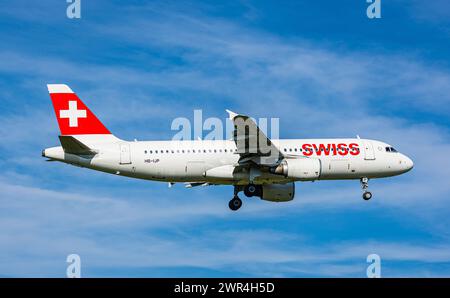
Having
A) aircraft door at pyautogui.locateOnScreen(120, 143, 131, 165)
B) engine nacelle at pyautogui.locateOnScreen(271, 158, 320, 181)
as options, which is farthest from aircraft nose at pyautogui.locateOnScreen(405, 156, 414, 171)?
aircraft door at pyautogui.locateOnScreen(120, 143, 131, 165)

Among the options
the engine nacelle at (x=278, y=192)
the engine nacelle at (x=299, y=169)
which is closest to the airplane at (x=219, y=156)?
the engine nacelle at (x=299, y=169)

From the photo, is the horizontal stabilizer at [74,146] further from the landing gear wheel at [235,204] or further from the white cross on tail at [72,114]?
the landing gear wheel at [235,204]

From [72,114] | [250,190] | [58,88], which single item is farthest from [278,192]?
[58,88]

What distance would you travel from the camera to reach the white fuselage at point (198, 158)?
64938mm

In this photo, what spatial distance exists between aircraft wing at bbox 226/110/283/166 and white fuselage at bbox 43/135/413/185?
1.05m

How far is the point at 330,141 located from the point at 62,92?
22.9m

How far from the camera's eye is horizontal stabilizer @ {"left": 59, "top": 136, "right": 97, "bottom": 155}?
62250mm

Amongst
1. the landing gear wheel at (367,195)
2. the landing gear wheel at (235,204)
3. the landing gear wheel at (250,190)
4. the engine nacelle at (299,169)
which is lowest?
the landing gear wheel at (235,204)

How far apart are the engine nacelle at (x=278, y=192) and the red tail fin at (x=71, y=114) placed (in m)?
14.6

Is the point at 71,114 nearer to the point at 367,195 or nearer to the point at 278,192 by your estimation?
the point at 278,192

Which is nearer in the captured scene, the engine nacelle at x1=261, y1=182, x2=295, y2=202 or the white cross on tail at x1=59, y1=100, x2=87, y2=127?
the white cross on tail at x1=59, y1=100, x2=87, y2=127

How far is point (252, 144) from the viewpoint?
64.5 meters

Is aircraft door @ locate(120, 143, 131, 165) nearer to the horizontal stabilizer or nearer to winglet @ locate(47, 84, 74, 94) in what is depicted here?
the horizontal stabilizer
